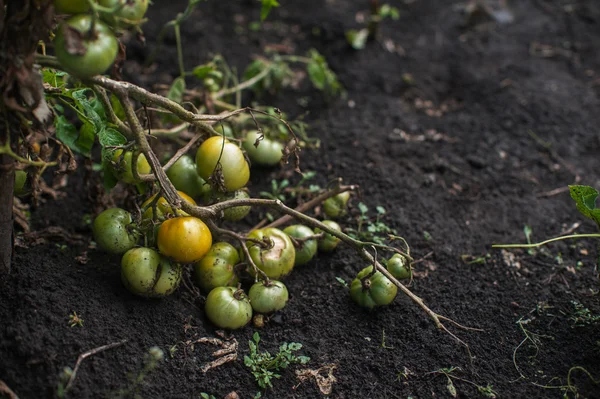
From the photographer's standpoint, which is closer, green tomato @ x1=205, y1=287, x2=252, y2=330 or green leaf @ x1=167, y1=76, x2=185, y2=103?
green tomato @ x1=205, y1=287, x2=252, y2=330

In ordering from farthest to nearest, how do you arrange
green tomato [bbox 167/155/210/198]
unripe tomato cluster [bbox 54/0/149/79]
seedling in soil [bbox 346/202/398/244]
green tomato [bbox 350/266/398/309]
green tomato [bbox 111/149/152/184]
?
seedling in soil [bbox 346/202/398/244] < green tomato [bbox 167/155/210/198] < green tomato [bbox 350/266/398/309] < green tomato [bbox 111/149/152/184] < unripe tomato cluster [bbox 54/0/149/79]

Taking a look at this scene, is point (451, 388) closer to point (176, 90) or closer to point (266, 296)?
point (266, 296)

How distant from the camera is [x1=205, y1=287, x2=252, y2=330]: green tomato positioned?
89.1 inches

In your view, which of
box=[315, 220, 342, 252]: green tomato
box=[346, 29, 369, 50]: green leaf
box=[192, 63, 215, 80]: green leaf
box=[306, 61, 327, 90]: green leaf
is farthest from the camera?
box=[346, 29, 369, 50]: green leaf

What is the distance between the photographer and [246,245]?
2461 mm

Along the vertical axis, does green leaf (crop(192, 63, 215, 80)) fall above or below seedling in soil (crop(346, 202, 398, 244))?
above

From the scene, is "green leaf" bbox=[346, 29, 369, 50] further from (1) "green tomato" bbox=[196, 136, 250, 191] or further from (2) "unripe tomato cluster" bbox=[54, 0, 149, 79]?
(2) "unripe tomato cluster" bbox=[54, 0, 149, 79]

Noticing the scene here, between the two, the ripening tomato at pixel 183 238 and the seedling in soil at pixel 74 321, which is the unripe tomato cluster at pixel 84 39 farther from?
the seedling in soil at pixel 74 321

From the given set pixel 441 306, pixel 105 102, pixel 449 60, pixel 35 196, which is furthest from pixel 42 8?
pixel 449 60

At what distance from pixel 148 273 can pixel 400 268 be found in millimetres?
1060

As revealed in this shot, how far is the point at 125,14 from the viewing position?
1.93 m

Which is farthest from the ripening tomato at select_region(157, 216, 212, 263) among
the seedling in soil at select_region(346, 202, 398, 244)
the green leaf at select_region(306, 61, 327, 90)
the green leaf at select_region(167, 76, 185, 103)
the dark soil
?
the green leaf at select_region(306, 61, 327, 90)

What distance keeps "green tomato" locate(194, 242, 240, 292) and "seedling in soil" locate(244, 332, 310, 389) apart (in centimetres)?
29

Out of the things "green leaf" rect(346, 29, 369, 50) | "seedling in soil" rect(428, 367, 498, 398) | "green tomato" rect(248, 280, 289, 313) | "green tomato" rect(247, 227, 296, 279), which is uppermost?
"green tomato" rect(247, 227, 296, 279)
